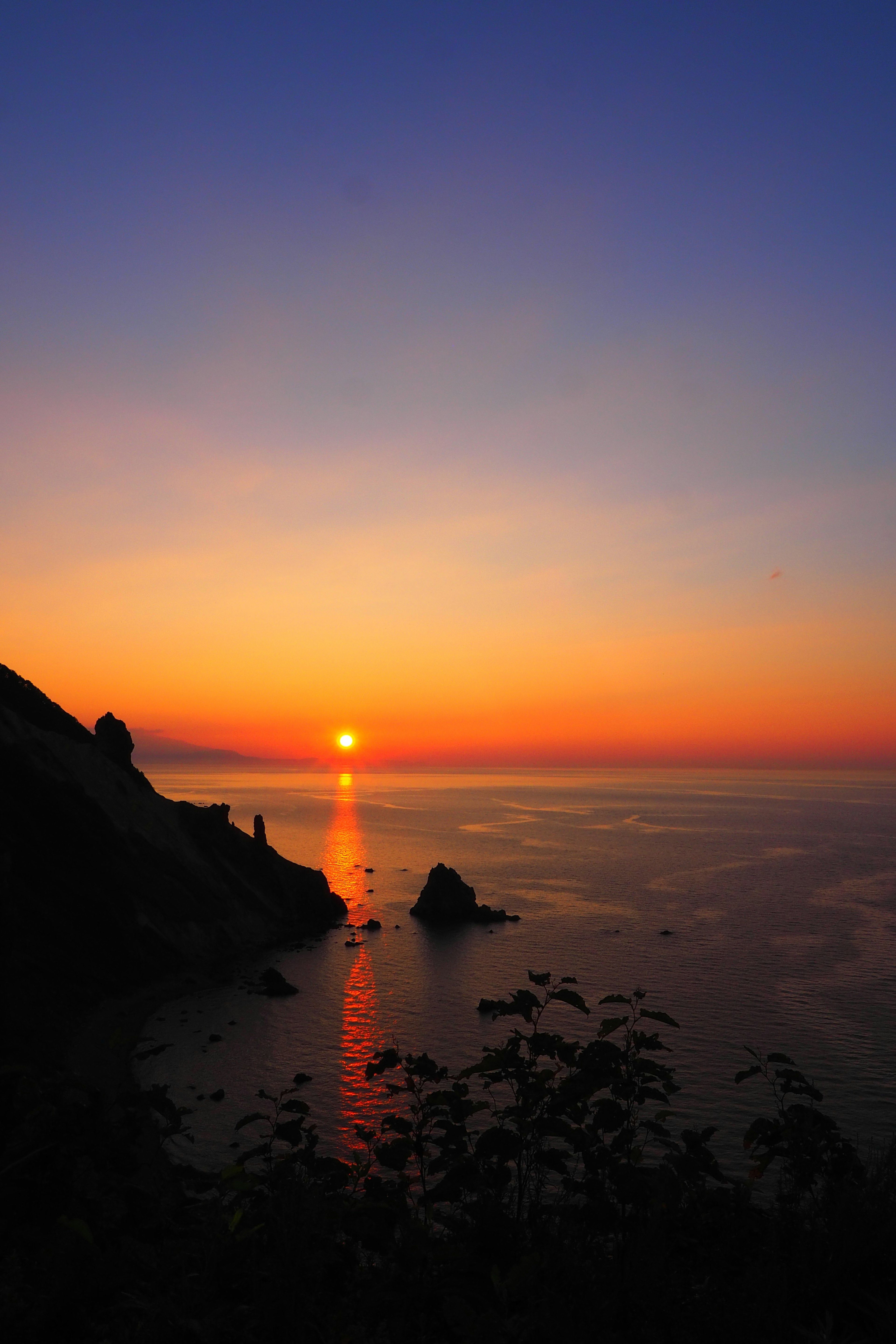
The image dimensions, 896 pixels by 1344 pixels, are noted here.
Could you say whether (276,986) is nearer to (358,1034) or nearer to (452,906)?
(358,1034)

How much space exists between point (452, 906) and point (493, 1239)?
7879cm

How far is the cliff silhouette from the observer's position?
4466 cm

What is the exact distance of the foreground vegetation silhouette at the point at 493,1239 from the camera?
8250 millimetres

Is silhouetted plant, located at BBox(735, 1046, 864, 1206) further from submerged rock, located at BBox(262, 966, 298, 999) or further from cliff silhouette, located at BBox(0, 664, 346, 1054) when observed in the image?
submerged rock, located at BBox(262, 966, 298, 999)

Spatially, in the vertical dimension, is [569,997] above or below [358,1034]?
above

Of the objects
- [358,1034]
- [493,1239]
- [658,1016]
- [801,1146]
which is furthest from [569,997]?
[358,1034]

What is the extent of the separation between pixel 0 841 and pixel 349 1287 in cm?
4815

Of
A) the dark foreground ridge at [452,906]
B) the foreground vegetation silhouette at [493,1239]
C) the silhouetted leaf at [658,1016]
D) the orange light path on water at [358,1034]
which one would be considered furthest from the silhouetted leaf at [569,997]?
the dark foreground ridge at [452,906]

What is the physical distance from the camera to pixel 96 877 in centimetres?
5338

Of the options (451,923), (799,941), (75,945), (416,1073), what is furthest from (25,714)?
(799,941)

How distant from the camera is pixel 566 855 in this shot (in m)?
144

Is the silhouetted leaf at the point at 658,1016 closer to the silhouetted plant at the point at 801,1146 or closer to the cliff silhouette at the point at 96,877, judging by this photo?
the silhouetted plant at the point at 801,1146

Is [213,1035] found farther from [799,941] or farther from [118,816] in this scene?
[799,941]

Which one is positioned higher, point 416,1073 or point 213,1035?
point 416,1073
